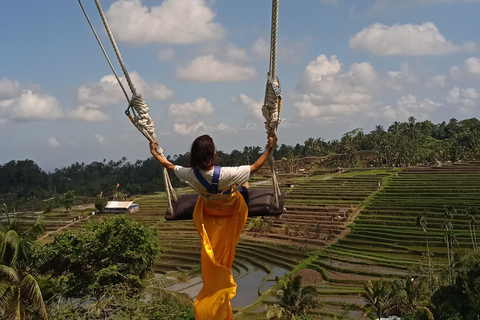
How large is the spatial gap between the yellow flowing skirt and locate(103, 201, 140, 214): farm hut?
37853 mm

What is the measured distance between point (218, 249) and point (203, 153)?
2.15ft

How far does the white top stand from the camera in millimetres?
2863

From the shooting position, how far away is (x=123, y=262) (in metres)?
12.7

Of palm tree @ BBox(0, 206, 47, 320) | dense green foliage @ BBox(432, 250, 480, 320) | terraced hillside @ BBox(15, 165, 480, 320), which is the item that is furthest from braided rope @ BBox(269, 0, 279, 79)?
terraced hillside @ BBox(15, 165, 480, 320)

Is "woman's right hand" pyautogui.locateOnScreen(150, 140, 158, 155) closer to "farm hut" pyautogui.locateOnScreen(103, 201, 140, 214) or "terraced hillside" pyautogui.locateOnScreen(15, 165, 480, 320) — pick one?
"terraced hillside" pyautogui.locateOnScreen(15, 165, 480, 320)

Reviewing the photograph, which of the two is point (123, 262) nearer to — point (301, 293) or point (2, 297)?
point (301, 293)

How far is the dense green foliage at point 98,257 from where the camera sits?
11.8m

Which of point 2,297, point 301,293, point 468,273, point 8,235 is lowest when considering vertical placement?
point 301,293

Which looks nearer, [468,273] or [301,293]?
[468,273]

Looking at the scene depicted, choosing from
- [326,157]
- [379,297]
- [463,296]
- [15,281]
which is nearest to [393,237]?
[379,297]

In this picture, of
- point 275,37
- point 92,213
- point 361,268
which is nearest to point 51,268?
point 275,37

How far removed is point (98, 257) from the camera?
12516 mm

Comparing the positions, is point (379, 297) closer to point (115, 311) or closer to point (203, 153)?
point (115, 311)

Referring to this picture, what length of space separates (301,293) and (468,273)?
5.56m
